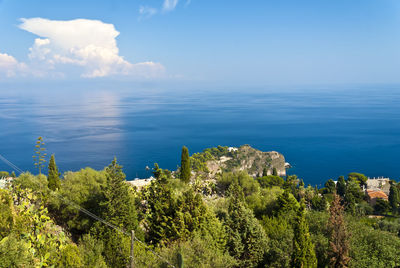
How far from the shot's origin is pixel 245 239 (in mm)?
15773

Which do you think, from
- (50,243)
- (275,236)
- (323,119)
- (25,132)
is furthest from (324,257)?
(323,119)

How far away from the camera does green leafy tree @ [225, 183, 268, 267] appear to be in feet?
50.1

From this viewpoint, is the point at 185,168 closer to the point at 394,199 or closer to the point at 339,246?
the point at 339,246

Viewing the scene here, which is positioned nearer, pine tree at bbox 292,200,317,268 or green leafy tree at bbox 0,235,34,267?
green leafy tree at bbox 0,235,34,267

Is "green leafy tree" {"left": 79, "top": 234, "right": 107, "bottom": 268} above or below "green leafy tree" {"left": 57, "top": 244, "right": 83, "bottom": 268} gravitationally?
below

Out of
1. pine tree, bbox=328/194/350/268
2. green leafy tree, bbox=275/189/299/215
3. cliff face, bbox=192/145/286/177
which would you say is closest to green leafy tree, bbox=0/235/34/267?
pine tree, bbox=328/194/350/268

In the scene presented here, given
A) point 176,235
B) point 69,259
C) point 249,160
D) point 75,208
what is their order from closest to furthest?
1. point 69,259
2. point 176,235
3. point 75,208
4. point 249,160

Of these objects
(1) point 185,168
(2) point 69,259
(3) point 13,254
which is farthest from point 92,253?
(1) point 185,168

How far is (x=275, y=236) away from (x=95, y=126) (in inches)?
4455

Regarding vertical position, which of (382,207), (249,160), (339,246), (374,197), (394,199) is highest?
(339,246)

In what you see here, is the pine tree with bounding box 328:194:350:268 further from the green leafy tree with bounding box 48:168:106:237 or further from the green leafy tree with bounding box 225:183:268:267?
the green leafy tree with bounding box 48:168:106:237

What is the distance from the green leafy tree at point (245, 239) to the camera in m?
15.3

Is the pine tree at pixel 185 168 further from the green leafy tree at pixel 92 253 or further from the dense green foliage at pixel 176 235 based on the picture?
the green leafy tree at pixel 92 253

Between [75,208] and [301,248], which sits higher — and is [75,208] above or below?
below
